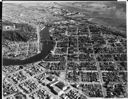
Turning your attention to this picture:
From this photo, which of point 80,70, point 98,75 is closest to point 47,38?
point 80,70

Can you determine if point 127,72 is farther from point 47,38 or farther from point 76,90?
point 47,38

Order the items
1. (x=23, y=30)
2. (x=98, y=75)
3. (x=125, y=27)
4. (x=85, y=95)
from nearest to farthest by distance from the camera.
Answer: (x=85, y=95) → (x=98, y=75) → (x=125, y=27) → (x=23, y=30)

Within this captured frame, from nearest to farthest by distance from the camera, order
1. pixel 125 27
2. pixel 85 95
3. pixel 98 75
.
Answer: pixel 85 95, pixel 98 75, pixel 125 27

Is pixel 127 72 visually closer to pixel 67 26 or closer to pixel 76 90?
pixel 76 90

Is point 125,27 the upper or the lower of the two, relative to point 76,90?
upper

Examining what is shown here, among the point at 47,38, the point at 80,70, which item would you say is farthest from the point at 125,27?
the point at 47,38

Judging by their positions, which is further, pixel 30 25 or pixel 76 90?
pixel 30 25

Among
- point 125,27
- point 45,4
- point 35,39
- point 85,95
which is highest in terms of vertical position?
point 45,4

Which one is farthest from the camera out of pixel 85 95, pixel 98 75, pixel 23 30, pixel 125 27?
pixel 23 30

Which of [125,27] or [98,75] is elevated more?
[125,27]
